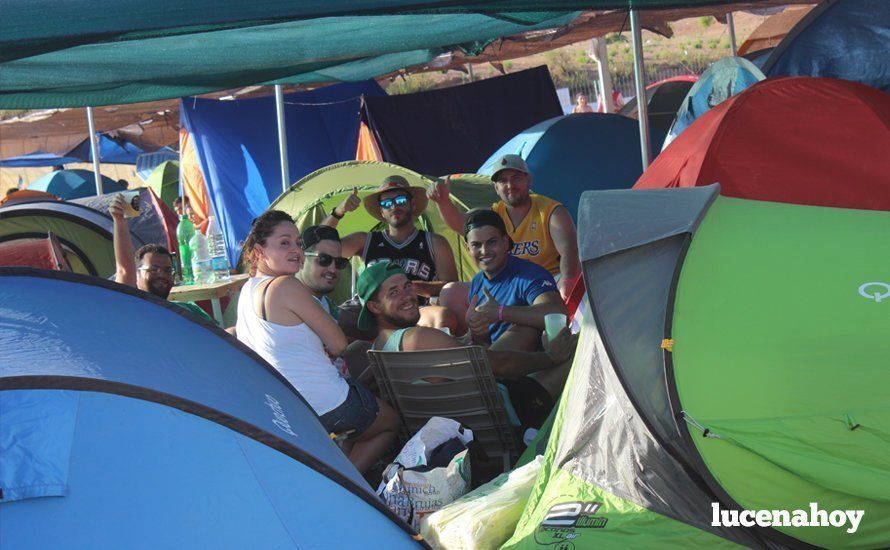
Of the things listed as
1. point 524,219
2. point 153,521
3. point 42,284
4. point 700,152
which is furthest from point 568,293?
point 153,521

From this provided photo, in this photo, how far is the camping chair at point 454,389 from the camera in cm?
413

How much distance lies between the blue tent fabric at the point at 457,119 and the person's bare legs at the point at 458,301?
549cm

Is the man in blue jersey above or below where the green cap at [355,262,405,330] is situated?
below

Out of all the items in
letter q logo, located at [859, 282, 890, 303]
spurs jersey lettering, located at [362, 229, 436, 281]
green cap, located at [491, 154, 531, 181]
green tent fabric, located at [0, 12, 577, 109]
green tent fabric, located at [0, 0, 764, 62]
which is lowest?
spurs jersey lettering, located at [362, 229, 436, 281]

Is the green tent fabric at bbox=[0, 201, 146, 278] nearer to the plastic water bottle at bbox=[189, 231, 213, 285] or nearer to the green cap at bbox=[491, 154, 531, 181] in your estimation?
the plastic water bottle at bbox=[189, 231, 213, 285]

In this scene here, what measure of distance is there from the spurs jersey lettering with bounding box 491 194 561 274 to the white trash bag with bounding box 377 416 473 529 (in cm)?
245

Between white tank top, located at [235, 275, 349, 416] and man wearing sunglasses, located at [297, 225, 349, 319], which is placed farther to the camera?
man wearing sunglasses, located at [297, 225, 349, 319]

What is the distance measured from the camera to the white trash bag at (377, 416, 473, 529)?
12.0ft

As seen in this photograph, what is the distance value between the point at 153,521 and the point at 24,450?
0.34m

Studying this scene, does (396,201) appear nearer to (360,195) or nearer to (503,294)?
(360,195)

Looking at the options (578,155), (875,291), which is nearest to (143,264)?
(875,291)

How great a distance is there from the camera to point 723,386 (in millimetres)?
3184

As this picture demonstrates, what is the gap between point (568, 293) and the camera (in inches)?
221

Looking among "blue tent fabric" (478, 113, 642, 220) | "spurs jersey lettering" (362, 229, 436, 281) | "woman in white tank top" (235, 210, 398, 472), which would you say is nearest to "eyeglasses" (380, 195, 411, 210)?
"spurs jersey lettering" (362, 229, 436, 281)
